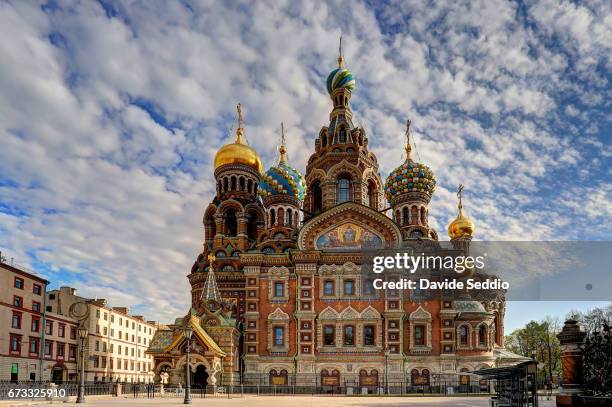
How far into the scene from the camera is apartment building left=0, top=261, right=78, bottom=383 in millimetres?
41969

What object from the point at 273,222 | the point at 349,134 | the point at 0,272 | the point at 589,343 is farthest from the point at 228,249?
the point at 589,343

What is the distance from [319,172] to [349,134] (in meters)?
4.94

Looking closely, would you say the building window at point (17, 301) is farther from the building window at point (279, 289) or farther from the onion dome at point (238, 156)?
the onion dome at point (238, 156)

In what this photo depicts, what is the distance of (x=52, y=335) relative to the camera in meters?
49.5

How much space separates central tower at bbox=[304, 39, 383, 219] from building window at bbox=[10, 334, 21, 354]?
1043 inches

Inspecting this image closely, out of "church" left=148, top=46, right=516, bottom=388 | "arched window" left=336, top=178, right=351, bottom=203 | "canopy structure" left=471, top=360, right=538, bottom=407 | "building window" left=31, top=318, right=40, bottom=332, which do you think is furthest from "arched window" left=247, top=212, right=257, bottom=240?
"canopy structure" left=471, top=360, right=538, bottom=407

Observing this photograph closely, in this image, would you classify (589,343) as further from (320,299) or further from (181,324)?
(181,324)

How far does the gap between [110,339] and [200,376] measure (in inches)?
864

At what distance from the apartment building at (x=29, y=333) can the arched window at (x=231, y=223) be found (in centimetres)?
1709

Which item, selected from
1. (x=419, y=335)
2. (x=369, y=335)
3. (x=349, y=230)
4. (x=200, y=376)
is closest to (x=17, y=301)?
(x=200, y=376)

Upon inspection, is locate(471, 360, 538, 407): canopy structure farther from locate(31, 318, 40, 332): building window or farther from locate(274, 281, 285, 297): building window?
locate(31, 318, 40, 332): building window

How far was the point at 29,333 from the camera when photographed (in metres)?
45.3

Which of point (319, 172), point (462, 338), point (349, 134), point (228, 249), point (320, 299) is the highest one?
point (349, 134)

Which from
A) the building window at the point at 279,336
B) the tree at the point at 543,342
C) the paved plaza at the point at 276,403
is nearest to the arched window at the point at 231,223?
the building window at the point at 279,336
